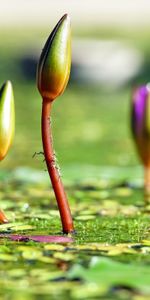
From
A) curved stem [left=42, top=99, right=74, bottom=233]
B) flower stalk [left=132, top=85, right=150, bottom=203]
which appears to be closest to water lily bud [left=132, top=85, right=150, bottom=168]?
flower stalk [left=132, top=85, right=150, bottom=203]

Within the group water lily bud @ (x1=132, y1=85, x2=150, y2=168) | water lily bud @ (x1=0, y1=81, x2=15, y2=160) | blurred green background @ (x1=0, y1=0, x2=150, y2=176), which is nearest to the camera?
water lily bud @ (x1=0, y1=81, x2=15, y2=160)

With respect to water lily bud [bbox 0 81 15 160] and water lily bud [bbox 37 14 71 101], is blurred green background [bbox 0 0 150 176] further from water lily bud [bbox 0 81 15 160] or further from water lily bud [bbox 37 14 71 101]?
water lily bud [bbox 37 14 71 101]

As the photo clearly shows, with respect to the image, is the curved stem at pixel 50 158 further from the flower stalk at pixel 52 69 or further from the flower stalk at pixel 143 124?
the flower stalk at pixel 143 124

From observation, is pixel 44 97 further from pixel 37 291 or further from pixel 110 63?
pixel 110 63

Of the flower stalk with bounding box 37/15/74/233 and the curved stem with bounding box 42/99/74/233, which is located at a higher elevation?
the flower stalk with bounding box 37/15/74/233

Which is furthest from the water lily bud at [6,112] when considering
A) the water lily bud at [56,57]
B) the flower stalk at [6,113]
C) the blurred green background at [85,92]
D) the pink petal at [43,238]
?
the blurred green background at [85,92]

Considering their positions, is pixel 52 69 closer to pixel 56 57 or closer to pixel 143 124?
pixel 56 57

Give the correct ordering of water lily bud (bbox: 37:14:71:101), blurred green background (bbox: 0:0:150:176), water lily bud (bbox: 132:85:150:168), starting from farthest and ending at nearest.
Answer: blurred green background (bbox: 0:0:150:176)
water lily bud (bbox: 132:85:150:168)
water lily bud (bbox: 37:14:71:101)
